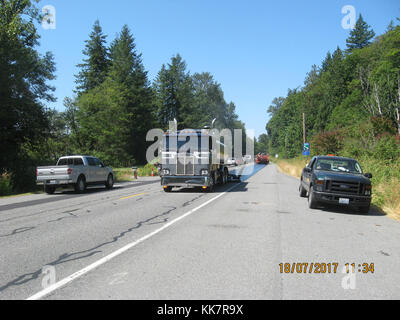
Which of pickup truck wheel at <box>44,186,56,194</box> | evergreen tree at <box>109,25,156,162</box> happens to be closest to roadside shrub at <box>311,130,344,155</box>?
pickup truck wheel at <box>44,186,56,194</box>

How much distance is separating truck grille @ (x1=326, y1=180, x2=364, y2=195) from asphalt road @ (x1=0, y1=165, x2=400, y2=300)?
2.45 feet

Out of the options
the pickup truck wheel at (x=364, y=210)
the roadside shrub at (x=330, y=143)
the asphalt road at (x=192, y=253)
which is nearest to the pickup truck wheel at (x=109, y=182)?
the asphalt road at (x=192, y=253)

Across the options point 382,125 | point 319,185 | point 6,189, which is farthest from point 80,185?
point 382,125

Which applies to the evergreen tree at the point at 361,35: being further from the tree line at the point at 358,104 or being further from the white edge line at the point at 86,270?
the white edge line at the point at 86,270

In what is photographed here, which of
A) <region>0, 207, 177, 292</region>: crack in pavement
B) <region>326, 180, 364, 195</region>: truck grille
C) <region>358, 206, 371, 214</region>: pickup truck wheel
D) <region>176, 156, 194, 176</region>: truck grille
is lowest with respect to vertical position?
<region>0, 207, 177, 292</region>: crack in pavement

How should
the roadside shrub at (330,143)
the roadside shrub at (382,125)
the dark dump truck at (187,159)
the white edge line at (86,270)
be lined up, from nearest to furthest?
the white edge line at (86,270) < the dark dump truck at (187,159) < the roadside shrub at (382,125) < the roadside shrub at (330,143)

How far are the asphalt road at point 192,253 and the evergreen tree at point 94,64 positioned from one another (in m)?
59.4

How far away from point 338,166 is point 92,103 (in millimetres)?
45719

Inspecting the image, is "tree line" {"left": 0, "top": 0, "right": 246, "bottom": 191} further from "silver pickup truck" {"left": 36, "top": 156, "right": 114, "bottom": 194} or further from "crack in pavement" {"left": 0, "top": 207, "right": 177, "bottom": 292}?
"crack in pavement" {"left": 0, "top": 207, "right": 177, "bottom": 292}

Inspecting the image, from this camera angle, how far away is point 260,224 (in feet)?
28.2

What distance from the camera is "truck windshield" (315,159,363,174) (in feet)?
39.4

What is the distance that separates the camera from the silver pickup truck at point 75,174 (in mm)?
16531

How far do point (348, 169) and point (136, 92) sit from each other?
54684 millimetres

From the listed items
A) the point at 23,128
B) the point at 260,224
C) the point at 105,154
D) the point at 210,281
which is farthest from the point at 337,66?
the point at 210,281
